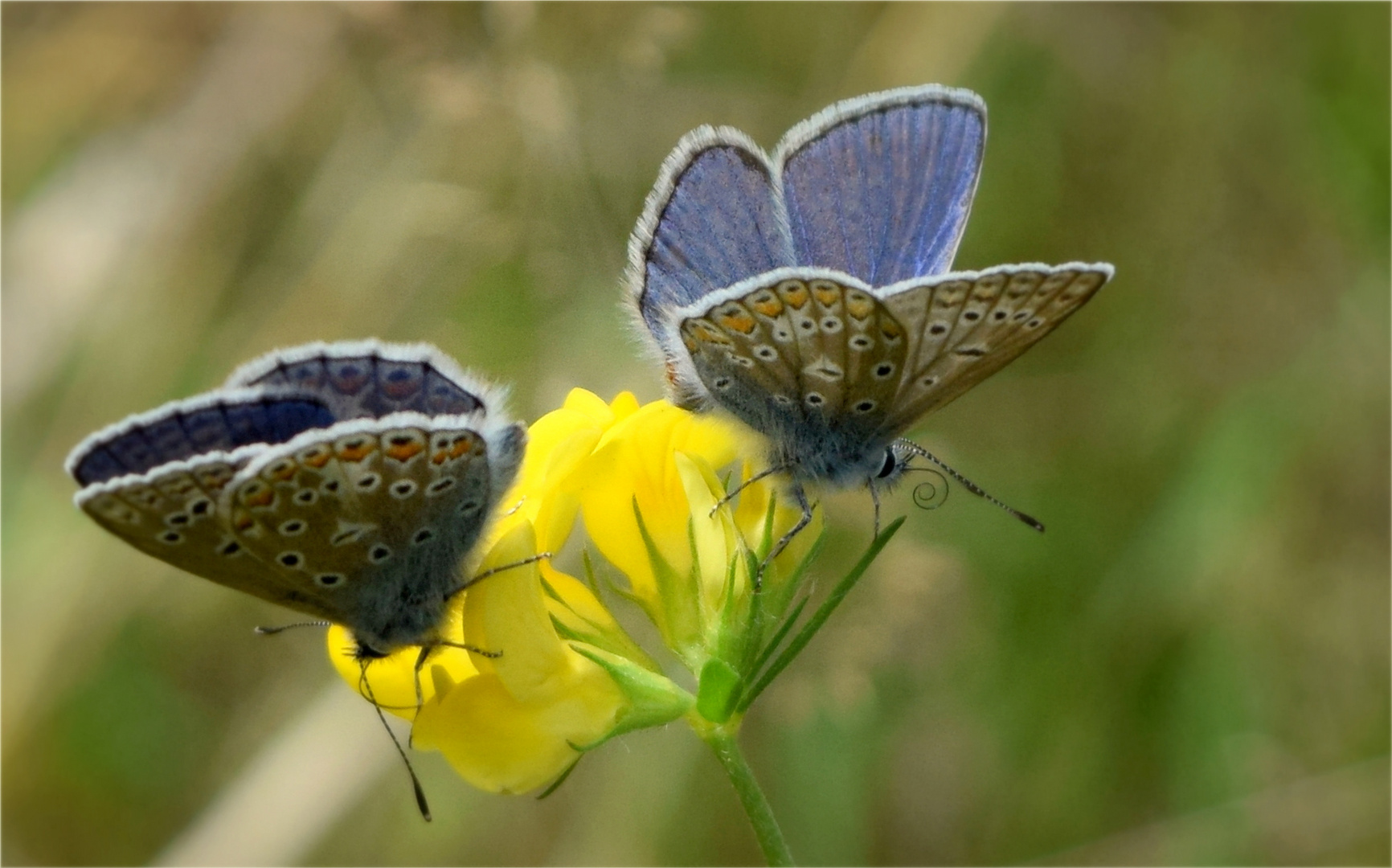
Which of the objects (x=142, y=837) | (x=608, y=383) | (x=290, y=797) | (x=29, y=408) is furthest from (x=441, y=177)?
(x=142, y=837)

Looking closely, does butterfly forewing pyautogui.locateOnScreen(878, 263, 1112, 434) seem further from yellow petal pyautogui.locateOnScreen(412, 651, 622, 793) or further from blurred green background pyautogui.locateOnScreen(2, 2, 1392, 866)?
blurred green background pyautogui.locateOnScreen(2, 2, 1392, 866)

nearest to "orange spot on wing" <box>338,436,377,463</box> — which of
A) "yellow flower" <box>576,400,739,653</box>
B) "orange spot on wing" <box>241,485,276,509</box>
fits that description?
"orange spot on wing" <box>241,485,276,509</box>

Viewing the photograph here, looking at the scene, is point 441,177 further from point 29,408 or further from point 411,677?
point 411,677

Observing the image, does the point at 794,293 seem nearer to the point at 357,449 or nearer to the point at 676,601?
the point at 676,601

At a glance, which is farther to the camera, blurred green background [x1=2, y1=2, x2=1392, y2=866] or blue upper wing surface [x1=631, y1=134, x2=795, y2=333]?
blurred green background [x1=2, y1=2, x2=1392, y2=866]

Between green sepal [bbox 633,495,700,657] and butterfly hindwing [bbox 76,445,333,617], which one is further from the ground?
butterfly hindwing [bbox 76,445,333,617]

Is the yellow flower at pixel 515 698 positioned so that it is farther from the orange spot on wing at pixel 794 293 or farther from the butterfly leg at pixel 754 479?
the orange spot on wing at pixel 794 293
